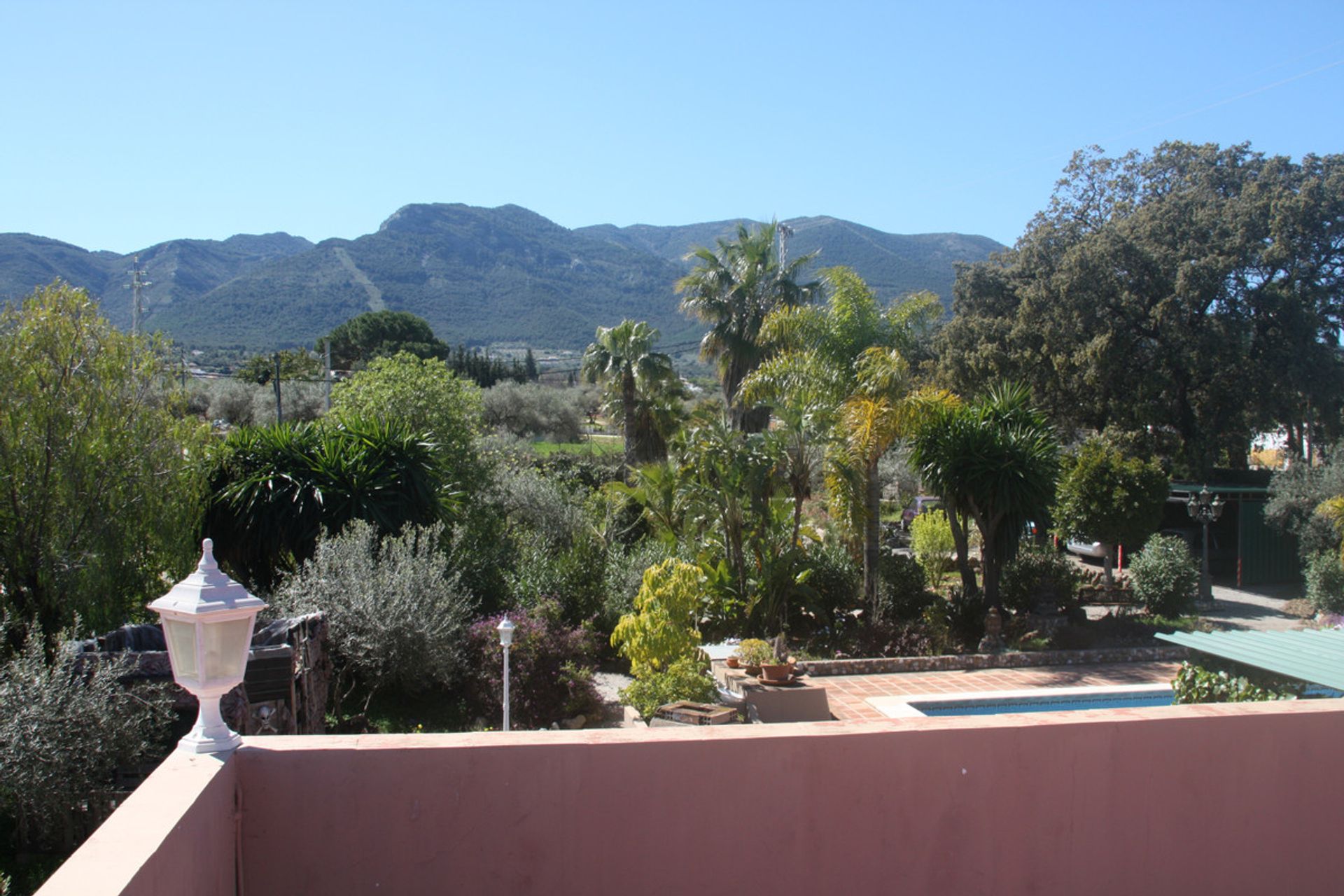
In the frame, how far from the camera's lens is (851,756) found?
3.26m

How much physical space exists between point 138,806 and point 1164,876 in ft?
11.3

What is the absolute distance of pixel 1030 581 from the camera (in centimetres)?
1558

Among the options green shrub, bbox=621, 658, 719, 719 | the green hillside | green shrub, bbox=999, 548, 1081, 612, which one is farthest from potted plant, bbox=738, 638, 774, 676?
the green hillside

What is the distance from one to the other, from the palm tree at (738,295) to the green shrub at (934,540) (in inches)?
253

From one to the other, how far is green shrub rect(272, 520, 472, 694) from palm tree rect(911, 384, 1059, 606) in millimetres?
7687

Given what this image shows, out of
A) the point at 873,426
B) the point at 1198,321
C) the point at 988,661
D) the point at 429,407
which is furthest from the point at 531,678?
the point at 1198,321

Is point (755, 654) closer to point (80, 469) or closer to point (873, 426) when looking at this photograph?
point (873, 426)

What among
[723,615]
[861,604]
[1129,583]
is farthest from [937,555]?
A: [723,615]

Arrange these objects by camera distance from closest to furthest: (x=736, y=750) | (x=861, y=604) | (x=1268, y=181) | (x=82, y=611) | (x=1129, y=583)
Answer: (x=736, y=750) < (x=82, y=611) < (x=861, y=604) < (x=1129, y=583) < (x=1268, y=181)

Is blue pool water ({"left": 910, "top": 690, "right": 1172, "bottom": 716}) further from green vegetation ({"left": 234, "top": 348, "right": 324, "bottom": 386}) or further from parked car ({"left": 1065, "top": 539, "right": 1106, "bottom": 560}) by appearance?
green vegetation ({"left": 234, "top": 348, "right": 324, "bottom": 386})

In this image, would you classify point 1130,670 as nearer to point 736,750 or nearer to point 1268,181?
point 736,750

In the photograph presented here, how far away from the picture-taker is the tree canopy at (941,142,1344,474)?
23906mm

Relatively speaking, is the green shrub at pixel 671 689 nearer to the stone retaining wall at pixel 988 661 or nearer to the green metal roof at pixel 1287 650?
the stone retaining wall at pixel 988 661

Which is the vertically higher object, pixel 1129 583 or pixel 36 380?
pixel 36 380
